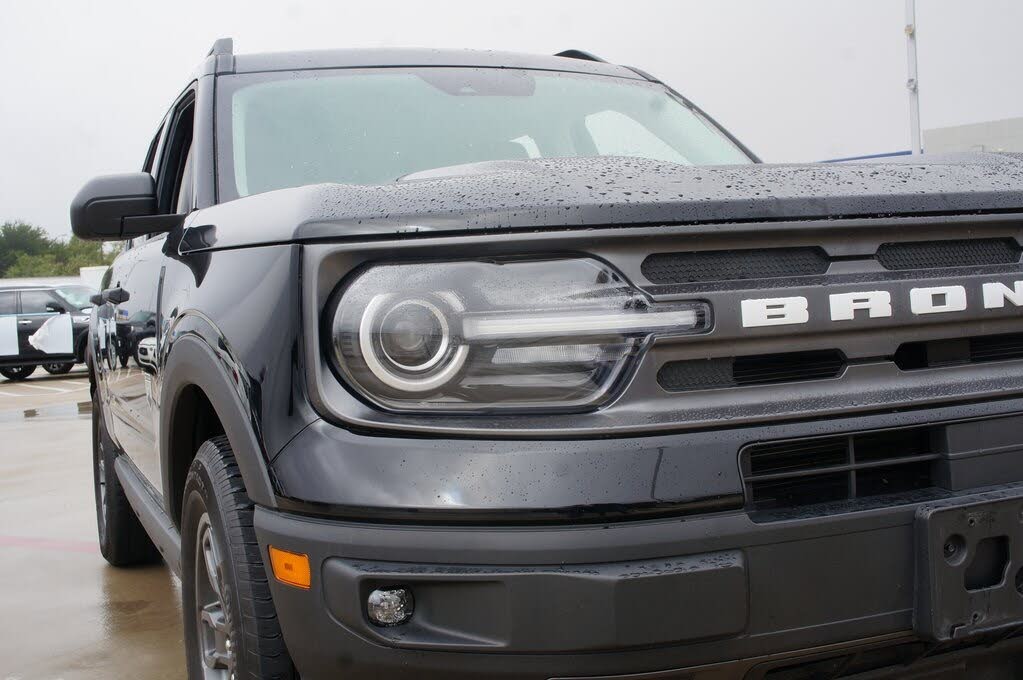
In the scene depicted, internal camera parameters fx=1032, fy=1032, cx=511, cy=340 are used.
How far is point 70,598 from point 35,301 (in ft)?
53.5

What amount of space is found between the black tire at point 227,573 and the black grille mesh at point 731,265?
83cm

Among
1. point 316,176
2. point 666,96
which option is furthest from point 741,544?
point 666,96

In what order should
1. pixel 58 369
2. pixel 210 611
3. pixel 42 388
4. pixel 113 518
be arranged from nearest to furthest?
pixel 210 611 → pixel 113 518 → pixel 42 388 → pixel 58 369

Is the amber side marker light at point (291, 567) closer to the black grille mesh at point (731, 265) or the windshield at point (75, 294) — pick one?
the black grille mesh at point (731, 265)

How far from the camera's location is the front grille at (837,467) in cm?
158

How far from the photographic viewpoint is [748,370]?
1622 mm

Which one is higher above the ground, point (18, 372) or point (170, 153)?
point (170, 153)

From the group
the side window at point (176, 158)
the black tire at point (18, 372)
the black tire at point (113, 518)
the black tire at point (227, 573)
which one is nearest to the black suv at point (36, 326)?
the black tire at point (18, 372)

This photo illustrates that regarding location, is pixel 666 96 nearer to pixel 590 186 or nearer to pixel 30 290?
pixel 590 186

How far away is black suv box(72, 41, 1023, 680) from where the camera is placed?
147 cm

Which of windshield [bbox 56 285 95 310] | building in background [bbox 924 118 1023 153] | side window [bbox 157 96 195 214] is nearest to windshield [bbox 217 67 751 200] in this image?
side window [bbox 157 96 195 214]

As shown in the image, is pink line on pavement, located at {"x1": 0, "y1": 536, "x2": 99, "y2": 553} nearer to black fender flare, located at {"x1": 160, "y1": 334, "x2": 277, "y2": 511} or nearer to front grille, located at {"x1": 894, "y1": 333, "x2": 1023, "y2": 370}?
black fender flare, located at {"x1": 160, "y1": 334, "x2": 277, "y2": 511}

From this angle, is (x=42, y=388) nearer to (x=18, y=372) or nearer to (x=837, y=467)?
(x=18, y=372)

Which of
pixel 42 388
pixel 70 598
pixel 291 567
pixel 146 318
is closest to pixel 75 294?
pixel 42 388
